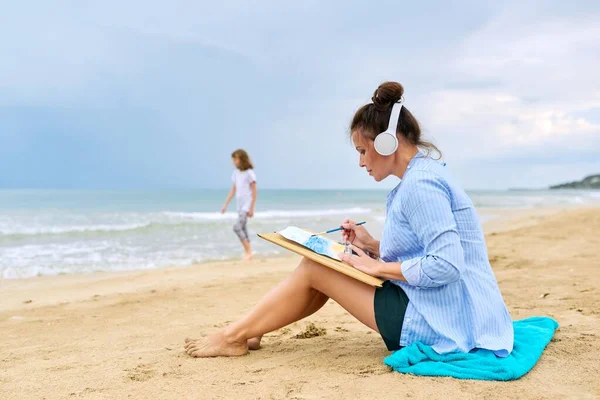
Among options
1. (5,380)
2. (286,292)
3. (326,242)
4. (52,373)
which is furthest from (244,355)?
(5,380)

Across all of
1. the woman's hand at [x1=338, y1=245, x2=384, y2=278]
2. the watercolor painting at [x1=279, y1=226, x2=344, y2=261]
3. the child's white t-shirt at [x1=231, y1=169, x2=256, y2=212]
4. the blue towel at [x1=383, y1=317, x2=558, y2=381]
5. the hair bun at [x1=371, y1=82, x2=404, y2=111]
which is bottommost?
the blue towel at [x1=383, y1=317, x2=558, y2=381]

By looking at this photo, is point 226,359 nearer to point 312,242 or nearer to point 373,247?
point 312,242

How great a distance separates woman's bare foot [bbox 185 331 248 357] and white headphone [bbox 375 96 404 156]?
151cm

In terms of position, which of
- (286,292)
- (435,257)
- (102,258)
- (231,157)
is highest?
(231,157)

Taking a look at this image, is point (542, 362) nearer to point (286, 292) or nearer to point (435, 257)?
point (435, 257)

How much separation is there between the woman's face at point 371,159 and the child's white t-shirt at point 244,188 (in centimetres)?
798

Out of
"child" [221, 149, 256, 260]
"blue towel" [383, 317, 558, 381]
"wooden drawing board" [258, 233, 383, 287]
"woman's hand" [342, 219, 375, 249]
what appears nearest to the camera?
"blue towel" [383, 317, 558, 381]

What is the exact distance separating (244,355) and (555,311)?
103 inches

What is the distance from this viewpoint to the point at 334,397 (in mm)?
2521

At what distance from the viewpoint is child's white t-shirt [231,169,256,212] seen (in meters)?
10.8

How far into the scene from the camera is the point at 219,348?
3.33 metres

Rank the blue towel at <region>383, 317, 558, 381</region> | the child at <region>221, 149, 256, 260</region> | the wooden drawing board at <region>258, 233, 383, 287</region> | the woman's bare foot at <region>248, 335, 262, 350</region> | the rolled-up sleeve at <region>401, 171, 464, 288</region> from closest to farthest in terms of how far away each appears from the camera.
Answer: the rolled-up sleeve at <region>401, 171, 464, 288</region> < the blue towel at <region>383, 317, 558, 381</region> < the wooden drawing board at <region>258, 233, 383, 287</region> < the woman's bare foot at <region>248, 335, 262, 350</region> < the child at <region>221, 149, 256, 260</region>

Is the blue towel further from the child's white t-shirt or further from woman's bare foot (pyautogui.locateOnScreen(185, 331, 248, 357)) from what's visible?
the child's white t-shirt

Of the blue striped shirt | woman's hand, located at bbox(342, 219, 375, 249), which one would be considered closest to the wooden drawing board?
the blue striped shirt
